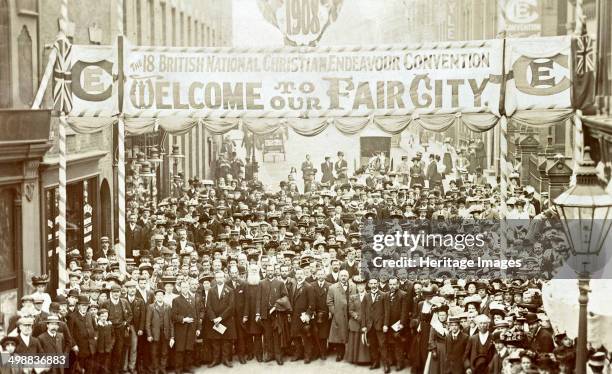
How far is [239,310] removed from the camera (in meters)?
16.5

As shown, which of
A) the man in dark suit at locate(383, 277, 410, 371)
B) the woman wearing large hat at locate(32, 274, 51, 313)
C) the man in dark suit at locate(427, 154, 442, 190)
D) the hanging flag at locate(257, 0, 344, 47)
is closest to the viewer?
the woman wearing large hat at locate(32, 274, 51, 313)

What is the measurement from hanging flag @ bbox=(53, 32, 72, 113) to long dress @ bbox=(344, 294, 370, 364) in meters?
6.20

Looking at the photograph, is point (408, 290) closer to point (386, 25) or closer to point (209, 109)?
point (209, 109)

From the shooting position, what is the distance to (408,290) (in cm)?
1593

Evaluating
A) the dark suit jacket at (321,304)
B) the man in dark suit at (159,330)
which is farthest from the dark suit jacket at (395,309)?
the man in dark suit at (159,330)

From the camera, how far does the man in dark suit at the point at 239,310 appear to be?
16.5 meters

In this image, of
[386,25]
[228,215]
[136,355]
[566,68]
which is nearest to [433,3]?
[386,25]

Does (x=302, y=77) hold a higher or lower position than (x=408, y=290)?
higher

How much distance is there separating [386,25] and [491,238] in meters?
53.9

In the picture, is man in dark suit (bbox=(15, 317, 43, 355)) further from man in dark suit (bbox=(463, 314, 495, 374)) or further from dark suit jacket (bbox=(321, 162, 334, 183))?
dark suit jacket (bbox=(321, 162, 334, 183))

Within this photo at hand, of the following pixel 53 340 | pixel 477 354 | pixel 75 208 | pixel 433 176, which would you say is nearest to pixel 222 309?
pixel 53 340

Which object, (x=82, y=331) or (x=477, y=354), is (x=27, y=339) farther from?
(x=477, y=354)

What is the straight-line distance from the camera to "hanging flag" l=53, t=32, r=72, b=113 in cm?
1752

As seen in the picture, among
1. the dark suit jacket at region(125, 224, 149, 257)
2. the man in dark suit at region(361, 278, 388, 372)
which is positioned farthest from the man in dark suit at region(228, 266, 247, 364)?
the dark suit jacket at region(125, 224, 149, 257)
